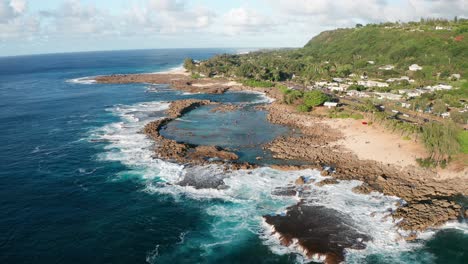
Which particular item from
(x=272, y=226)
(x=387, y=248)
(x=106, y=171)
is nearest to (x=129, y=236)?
(x=272, y=226)

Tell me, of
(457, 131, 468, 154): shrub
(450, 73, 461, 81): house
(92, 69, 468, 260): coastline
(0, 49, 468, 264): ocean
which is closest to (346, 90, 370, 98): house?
(92, 69, 468, 260): coastline

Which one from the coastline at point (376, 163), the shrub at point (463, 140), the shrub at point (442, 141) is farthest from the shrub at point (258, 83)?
the shrub at point (442, 141)

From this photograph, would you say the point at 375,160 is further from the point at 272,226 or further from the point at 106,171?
the point at 106,171

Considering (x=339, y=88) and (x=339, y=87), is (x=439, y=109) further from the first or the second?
(x=339, y=87)

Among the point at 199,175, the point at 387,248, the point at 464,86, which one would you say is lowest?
the point at 387,248

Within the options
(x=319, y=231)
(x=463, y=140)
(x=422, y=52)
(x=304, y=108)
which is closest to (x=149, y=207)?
(x=319, y=231)
